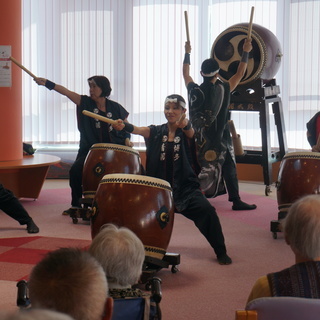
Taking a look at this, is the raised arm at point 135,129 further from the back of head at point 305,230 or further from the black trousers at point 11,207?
the back of head at point 305,230

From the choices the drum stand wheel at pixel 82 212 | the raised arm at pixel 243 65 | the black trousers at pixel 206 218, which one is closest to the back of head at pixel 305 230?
the black trousers at pixel 206 218

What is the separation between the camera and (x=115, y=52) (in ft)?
22.9

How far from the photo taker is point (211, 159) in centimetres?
493

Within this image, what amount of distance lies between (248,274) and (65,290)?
2268mm

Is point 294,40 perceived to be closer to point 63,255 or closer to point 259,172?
point 259,172

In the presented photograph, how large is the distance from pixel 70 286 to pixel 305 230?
0.82m

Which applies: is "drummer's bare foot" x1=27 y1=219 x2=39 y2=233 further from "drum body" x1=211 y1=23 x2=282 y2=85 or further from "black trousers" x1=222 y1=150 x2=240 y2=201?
"drum body" x1=211 y1=23 x2=282 y2=85

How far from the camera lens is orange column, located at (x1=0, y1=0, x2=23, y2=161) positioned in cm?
512

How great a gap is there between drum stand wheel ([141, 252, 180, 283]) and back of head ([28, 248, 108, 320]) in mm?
1792

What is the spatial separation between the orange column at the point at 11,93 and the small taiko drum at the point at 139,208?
2295mm

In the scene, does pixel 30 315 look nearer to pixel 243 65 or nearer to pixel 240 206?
pixel 243 65

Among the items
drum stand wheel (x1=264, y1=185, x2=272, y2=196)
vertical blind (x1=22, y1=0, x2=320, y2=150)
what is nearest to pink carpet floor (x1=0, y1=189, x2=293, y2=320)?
drum stand wheel (x1=264, y1=185, x2=272, y2=196)

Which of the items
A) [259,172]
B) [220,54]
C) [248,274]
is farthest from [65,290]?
[259,172]

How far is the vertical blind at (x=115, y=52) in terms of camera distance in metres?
6.88
